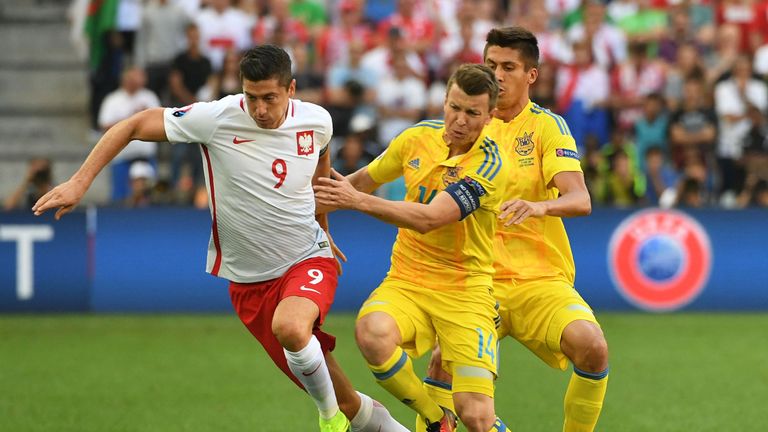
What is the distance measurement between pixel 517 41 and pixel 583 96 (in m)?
9.43

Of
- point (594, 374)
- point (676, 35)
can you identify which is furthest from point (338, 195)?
point (676, 35)

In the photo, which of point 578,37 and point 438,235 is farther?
point 578,37

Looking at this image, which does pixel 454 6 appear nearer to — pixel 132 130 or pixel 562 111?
pixel 562 111

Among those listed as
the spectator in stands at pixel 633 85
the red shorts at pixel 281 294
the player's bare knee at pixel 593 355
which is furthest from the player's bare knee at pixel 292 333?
the spectator in stands at pixel 633 85

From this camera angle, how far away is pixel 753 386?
10.8 m

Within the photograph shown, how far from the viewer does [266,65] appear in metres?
7.08

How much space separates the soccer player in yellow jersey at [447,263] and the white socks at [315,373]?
27 cm

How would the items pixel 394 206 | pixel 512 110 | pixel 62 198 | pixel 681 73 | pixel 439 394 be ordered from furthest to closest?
pixel 681 73, pixel 512 110, pixel 439 394, pixel 394 206, pixel 62 198

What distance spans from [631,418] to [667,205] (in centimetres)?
658

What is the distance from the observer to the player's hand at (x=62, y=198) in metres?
6.63

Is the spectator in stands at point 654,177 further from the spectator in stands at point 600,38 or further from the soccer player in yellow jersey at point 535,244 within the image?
the soccer player in yellow jersey at point 535,244

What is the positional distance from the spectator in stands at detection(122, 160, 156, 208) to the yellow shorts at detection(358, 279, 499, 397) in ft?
28.0

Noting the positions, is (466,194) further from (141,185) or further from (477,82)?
(141,185)

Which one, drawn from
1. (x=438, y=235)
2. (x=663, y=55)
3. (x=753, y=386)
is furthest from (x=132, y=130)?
(x=663, y=55)
